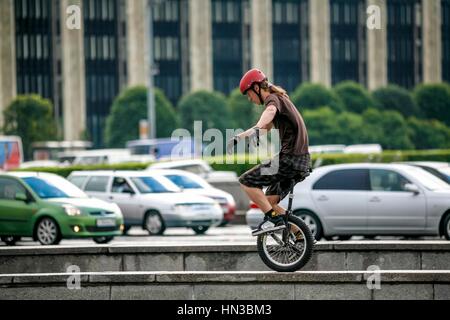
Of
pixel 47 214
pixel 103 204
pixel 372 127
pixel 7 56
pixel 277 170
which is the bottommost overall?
pixel 47 214

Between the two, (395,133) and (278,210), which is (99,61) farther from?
(278,210)

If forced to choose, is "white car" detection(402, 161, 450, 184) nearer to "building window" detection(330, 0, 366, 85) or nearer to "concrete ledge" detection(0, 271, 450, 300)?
"concrete ledge" detection(0, 271, 450, 300)

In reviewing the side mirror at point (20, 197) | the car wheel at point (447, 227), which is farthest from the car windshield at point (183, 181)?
the car wheel at point (447, 227)

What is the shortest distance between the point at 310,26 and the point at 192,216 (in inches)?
3003

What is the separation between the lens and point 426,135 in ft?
255

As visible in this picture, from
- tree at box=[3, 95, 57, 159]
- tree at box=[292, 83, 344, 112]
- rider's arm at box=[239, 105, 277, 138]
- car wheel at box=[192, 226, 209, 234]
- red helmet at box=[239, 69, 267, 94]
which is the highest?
tree at box=[292, 83, 344, 112]

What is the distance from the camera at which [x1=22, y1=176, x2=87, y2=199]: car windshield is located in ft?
69.7

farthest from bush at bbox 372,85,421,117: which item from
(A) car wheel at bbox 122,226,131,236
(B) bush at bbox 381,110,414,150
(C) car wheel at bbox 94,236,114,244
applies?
(C) car wheel at bbox 94,236,114,244

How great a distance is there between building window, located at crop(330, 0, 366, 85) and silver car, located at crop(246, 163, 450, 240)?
80727mm

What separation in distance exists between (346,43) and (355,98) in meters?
19.0

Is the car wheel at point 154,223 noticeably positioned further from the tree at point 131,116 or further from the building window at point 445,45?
the building window at point 445,45

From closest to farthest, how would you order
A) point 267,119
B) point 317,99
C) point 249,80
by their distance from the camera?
point 267,119, point 249,80, point 317,99

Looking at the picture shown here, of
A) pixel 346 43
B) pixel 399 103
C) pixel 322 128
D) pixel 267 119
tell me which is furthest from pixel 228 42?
pixel 267 119
